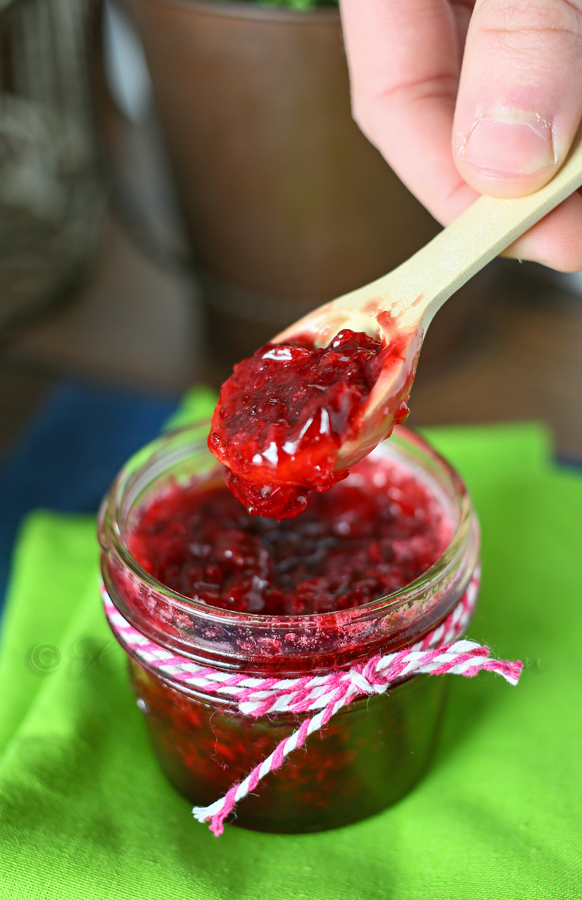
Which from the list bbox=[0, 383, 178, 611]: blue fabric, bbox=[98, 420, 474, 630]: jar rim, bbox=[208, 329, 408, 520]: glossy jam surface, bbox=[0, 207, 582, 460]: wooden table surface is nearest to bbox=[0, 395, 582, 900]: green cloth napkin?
bbox=[0, 383, 178, 611]: blue fabric

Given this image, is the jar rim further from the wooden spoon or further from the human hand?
the human hand

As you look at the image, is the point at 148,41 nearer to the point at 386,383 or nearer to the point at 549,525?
the point at 386,383

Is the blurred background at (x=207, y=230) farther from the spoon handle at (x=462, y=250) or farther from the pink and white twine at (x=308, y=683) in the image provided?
the pink and white twine at (x=308, y=683)

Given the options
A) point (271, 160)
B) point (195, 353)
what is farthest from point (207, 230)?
point (195, 353)

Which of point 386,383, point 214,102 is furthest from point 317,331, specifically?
point 214,102

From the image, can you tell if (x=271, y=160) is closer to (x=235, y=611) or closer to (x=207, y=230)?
(x=207, y=230)

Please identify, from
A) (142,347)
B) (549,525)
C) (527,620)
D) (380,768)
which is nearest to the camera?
(380,768)

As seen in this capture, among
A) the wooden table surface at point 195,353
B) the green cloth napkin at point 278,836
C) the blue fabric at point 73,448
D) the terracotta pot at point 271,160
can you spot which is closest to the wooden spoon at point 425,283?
the green cloth napkin at point 278,836
